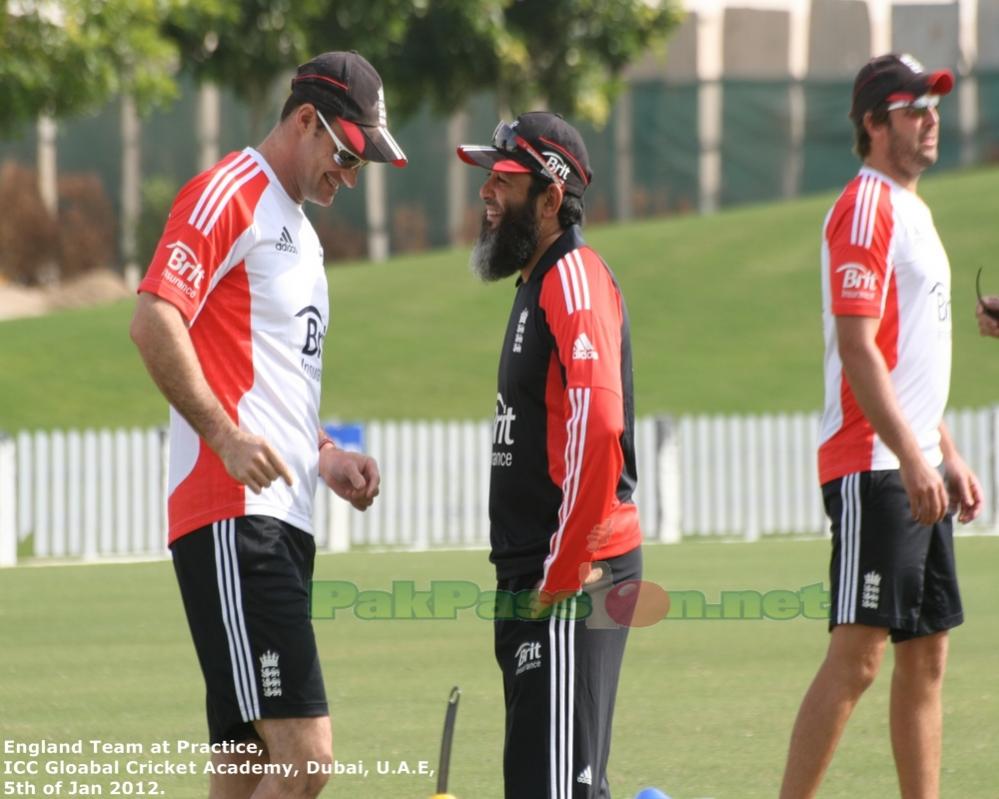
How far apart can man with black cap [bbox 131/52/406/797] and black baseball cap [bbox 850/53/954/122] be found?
1659mm

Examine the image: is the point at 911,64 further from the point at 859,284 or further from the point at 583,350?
the point at 583,350

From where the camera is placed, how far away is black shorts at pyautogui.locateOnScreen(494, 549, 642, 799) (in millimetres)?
4871

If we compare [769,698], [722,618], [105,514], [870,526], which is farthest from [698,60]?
[870,526]

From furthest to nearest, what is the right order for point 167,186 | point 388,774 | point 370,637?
point 167,186 < point 370,637 < point 388,774

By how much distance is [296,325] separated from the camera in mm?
4883

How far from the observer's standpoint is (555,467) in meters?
5.00

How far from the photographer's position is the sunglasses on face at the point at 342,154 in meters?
4.95

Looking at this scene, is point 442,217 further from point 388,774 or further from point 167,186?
point 388,774

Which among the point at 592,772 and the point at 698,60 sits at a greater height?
the point at 698,60

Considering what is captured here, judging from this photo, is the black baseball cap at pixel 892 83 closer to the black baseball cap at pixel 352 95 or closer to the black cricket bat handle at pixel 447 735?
the black baseball cap at pixel 352 95

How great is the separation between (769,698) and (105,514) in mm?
11752

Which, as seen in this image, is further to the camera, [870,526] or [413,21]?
[413,21]

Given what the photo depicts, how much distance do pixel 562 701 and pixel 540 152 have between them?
1501mm
